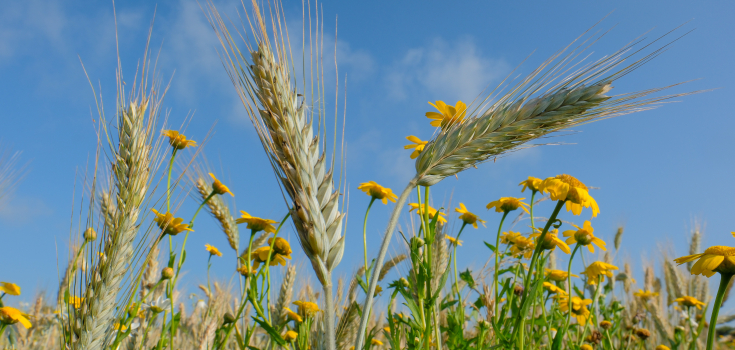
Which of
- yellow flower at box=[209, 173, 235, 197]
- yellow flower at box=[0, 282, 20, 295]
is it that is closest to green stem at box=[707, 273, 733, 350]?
yellow flower at box=[209, 173, 235, 197]

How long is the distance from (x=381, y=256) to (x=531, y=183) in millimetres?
1708

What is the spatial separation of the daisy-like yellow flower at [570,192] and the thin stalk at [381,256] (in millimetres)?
848

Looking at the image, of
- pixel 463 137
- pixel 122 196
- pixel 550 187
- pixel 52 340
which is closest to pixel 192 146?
pixel 122 196

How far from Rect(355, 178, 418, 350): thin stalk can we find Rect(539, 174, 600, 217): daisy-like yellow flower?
848 mm

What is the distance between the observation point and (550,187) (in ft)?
6.84

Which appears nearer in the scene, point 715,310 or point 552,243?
point 715,310

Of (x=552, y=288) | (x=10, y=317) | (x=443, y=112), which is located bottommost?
(x=10, y=317)

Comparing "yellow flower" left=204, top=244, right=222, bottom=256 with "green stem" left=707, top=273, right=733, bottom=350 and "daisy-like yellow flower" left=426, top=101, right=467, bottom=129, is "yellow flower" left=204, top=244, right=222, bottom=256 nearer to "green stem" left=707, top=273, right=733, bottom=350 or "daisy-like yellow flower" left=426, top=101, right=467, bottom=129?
"daisy-like yellow flower" left=426, top=101, right=467, bottom=129

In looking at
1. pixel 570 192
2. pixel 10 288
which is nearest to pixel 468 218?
pixel 570 192

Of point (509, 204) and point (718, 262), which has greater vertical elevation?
point (509, 204)

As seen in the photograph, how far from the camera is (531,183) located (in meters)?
2.79

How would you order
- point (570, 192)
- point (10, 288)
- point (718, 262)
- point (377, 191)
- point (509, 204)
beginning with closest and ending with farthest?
point (718, 262)
point (570, 192)
point (10, 288)
point (377, 191)
point (509, 204)

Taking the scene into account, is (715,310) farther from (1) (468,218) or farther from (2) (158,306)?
(2) (158,306)

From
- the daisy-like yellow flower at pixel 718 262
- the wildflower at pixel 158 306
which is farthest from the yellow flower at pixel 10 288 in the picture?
the daisy-like yellow flower at pixel 718 262
